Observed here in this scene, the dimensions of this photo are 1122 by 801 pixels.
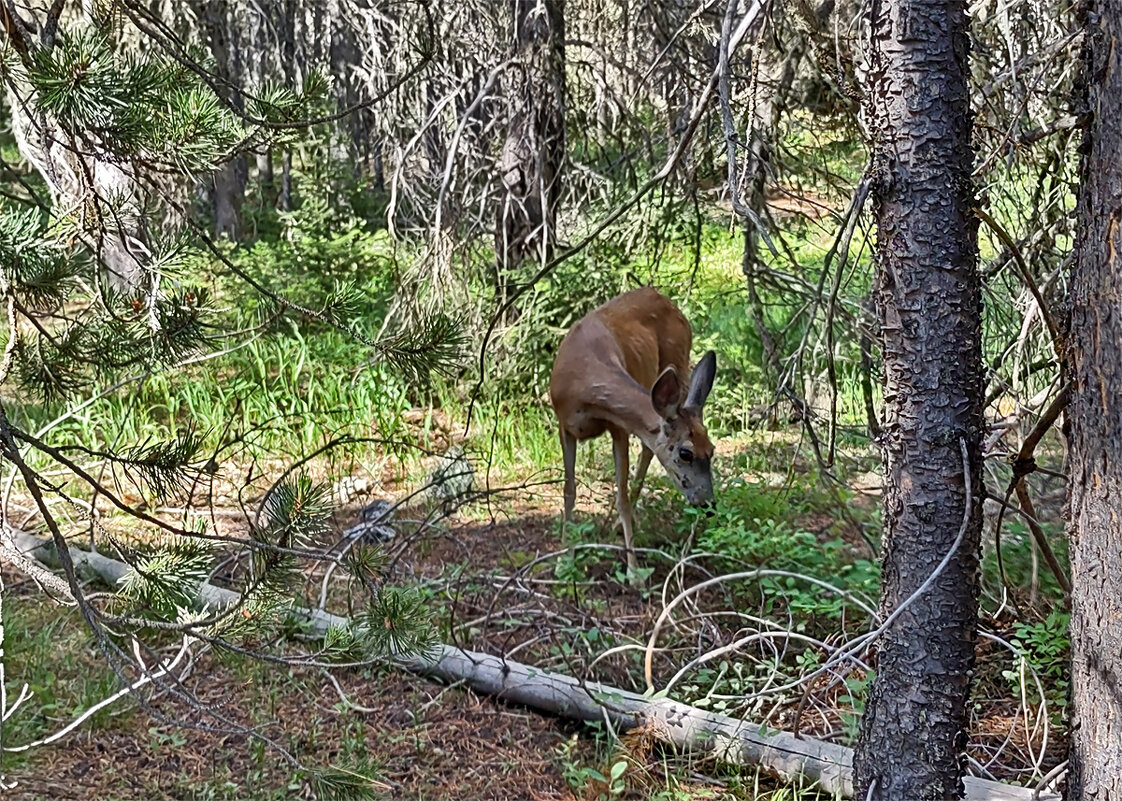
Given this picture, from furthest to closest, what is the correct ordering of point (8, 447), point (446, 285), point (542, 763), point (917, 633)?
point (446, 285) → point (542, 763) → point (917, 633) → point (8, 447)

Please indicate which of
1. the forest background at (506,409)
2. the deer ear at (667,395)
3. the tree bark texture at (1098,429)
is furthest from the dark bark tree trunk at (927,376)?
the deer ear at (667,395)

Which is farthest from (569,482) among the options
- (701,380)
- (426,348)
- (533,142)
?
(426,348)

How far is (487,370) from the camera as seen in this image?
8.20 m

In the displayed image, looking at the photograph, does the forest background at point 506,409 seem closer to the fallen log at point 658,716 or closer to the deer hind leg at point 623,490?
the fallen log at point 658,716

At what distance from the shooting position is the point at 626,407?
6414 mm

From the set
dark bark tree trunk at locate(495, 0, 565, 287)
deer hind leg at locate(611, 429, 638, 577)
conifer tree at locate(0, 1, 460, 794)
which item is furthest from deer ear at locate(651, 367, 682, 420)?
conifer tree at locate(0, 1, 460, 794)

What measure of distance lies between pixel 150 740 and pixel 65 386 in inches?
73.7

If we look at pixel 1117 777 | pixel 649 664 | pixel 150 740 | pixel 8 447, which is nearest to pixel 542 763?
pixel 649 664

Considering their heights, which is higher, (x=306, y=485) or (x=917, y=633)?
(x=306, y=485)

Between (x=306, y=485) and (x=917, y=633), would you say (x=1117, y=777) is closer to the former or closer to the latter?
(x=917, y=633)

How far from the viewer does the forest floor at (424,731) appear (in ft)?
12.7

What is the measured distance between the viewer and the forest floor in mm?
3885

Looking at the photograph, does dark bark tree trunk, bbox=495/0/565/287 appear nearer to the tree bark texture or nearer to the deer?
the deer

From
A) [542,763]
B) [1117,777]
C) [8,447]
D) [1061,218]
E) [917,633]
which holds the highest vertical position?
[1061,218]
